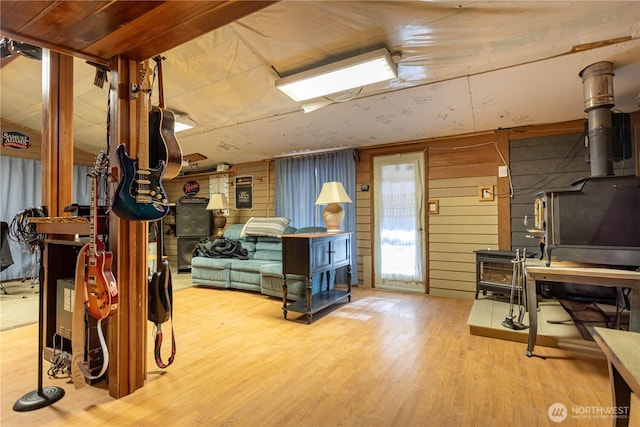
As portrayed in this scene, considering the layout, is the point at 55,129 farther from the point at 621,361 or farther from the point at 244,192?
the point at 244,192

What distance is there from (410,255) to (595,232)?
2138mm

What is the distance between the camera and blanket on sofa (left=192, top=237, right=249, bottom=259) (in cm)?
462

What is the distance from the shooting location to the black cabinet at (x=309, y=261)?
120 inches

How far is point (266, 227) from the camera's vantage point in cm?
464

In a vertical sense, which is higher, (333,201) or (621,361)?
(333,201)

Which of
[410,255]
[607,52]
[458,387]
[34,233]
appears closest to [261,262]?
[410,255]

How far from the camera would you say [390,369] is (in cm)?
206

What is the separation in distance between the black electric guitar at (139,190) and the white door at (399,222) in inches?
130

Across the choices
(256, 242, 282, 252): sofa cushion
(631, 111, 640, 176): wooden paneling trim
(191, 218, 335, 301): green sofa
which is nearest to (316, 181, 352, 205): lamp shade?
(191, 218, 335, 301): green sofa

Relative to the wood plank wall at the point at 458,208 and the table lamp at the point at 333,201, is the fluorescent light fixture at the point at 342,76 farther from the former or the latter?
the wood plank wall at the point at 458,208

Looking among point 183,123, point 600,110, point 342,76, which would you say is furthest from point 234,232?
point 600,110

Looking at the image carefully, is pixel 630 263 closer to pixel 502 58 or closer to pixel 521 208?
pixel 521 208

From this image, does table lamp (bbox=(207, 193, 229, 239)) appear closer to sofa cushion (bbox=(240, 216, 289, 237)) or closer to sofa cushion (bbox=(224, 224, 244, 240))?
sofa cushion (bbox=(224, 224, 244, 240))

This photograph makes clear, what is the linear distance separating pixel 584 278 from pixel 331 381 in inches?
74.9
